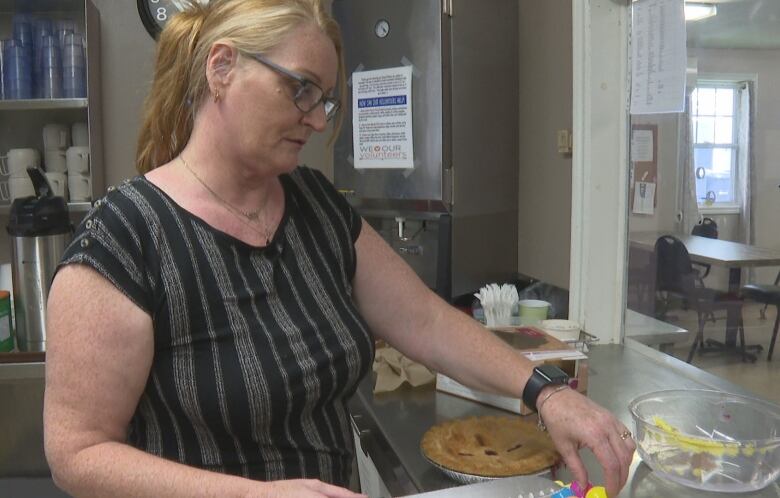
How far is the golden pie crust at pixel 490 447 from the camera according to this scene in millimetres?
995

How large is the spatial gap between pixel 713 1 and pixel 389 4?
102cm

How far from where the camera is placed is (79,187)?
94.7 inches

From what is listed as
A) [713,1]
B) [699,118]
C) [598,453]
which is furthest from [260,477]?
[713,1]

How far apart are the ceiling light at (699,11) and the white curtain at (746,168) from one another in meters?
0.21

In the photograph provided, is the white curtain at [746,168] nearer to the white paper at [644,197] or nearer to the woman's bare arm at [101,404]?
the white paper at [644,197]

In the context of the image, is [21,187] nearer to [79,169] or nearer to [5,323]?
[79,169]

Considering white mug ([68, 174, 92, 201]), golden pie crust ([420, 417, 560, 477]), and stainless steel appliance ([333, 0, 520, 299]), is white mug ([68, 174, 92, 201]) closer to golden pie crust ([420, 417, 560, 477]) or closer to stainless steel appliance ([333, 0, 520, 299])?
stainless steel appliance ([333, 0, 520, 299])

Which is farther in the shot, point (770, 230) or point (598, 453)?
point (770, 230)

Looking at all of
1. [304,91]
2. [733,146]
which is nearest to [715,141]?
[733,146]

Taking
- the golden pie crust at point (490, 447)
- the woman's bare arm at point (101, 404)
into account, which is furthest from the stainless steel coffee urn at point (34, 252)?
the golden pie crust at point (490, 447)

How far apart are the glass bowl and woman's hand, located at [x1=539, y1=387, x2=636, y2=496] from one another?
0.32 ft

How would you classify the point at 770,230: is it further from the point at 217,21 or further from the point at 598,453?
the point at 217,21

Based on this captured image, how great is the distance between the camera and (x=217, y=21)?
98cm

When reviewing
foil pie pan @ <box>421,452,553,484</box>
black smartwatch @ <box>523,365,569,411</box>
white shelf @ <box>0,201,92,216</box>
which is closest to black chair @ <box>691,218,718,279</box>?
black smartwatch @ <box>523,365,569,411</box>
